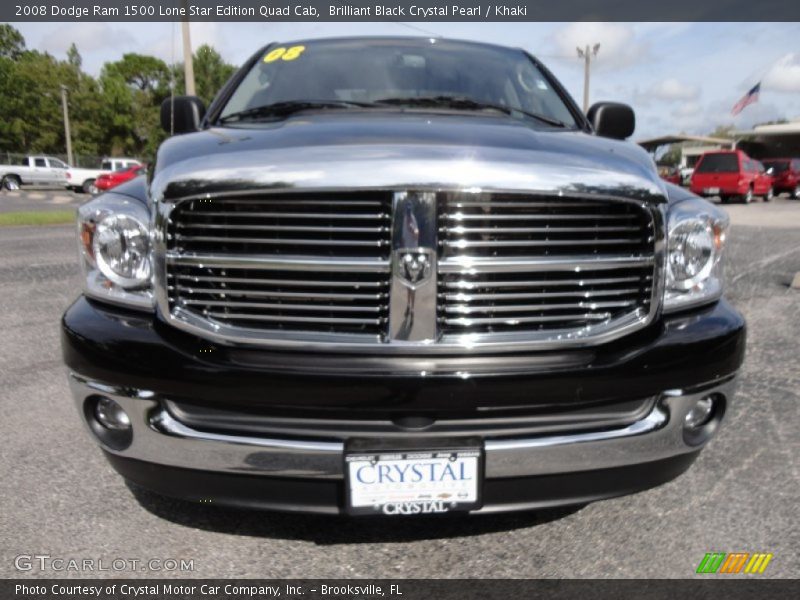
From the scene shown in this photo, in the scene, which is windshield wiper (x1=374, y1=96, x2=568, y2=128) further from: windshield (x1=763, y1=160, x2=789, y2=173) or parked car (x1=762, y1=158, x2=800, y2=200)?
windshield (x1=763, y1=160, x2=789, y2=173)

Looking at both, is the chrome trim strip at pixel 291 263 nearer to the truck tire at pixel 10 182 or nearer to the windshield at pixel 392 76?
the windshield at pixel 392 76

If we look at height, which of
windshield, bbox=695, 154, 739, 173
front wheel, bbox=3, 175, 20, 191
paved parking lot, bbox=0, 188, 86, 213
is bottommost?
front wheel, bbox=3, 175, 20, 191

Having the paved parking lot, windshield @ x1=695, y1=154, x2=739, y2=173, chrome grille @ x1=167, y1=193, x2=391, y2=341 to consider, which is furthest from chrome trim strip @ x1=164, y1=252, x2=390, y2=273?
windshield @ x1=695, y1=154, x2=739, y2=173

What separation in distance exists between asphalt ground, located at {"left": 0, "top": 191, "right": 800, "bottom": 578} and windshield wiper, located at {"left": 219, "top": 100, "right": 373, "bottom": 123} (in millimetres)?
1584

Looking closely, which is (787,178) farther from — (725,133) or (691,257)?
(725,133)

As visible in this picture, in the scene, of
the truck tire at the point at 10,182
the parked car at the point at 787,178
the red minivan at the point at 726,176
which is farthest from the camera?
the truck tire at the point at 10,182

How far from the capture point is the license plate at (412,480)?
193 cm

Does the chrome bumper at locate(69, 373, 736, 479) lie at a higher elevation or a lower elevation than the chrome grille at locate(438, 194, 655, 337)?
lower

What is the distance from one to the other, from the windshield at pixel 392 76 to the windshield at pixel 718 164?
2096 cm

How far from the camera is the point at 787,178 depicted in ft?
86.6

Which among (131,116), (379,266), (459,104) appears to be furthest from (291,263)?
(131,116)

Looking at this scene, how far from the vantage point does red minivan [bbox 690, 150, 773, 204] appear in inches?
859

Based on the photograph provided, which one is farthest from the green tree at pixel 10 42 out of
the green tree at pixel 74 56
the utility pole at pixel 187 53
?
the utility pole at pixel 187 53

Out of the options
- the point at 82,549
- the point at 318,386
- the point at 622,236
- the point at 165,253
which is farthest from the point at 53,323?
the point at 622,236
